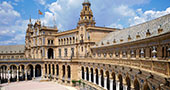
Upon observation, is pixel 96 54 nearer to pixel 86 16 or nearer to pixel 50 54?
pixel 86 16

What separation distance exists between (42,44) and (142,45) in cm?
5231

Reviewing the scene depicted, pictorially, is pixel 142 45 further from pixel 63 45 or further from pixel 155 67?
pixel 63 45

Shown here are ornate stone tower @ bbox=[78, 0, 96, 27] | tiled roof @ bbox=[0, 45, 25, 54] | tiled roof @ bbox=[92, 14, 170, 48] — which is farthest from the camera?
tiled roof @ bbox=[0, 45, 25, 54]

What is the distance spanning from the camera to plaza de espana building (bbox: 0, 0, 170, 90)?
71.1ft

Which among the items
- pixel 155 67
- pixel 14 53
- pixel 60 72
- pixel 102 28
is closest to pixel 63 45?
pixel 60 72

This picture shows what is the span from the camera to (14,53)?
97562 mm

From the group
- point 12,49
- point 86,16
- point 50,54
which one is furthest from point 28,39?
point 86,16

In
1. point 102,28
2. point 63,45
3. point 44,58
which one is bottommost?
point 44,58

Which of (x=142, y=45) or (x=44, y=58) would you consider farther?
(x=44, y=58)

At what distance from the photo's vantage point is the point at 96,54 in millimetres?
54469

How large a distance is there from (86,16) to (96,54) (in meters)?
16.0

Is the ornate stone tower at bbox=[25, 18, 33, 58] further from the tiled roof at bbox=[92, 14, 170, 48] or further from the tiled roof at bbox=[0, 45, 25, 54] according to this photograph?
the tiled roof at bbox=[92, 14, 170, 48]

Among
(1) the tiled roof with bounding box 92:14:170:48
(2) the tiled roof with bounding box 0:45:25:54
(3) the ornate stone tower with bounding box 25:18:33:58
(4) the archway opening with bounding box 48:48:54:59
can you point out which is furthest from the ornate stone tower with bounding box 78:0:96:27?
(2) the tiled roof with bounding box 0:45:25:54

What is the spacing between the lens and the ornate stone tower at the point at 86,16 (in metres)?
62.0
